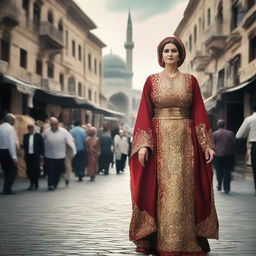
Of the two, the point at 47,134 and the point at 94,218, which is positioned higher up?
the point at 47,134

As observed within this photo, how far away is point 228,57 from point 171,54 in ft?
59.0

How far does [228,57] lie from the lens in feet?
71.3

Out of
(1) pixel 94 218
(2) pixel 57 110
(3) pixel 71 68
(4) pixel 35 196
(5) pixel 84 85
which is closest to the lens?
(1) pixel 94 218

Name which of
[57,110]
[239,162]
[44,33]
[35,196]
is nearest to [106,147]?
[239,162]

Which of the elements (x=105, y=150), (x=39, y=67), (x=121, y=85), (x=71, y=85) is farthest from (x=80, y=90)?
(x=121, y=85)

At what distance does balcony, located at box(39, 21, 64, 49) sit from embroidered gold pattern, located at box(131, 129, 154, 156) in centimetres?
2088

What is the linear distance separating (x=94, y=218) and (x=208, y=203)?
2581 mm

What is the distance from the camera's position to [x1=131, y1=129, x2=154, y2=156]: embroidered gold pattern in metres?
4.35

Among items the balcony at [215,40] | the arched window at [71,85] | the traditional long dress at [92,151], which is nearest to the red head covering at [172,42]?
the traditional long dress at [92,151]

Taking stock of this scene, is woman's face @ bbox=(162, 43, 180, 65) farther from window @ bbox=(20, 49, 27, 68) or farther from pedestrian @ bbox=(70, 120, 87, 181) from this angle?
window @ bbox=(20, 49, 27, 68)

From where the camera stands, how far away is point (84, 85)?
3566cm

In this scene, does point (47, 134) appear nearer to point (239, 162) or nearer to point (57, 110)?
point (239, 162)

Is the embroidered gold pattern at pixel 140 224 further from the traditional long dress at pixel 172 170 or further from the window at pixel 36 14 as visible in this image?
the window at pixel 36 14

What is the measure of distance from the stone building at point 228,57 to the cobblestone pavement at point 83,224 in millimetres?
6617
